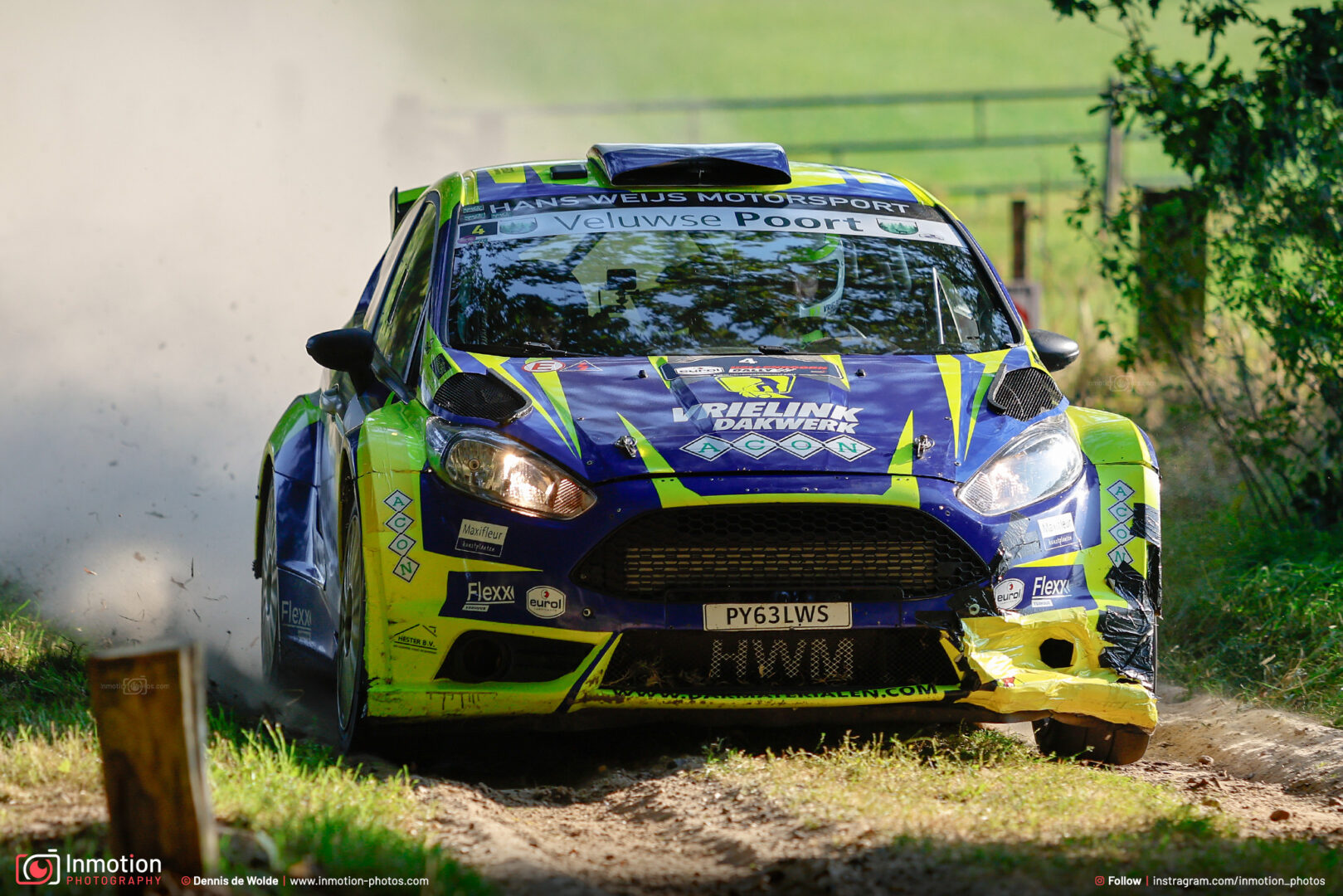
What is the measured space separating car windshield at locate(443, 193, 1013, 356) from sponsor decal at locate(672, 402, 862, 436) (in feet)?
1.83

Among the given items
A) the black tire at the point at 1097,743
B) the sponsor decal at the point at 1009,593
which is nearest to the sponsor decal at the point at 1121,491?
the sponsor decal at the point at 1009,593

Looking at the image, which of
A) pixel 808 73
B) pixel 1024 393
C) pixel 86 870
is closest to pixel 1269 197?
pixel 1024 393

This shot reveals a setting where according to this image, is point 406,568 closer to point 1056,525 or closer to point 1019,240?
point 1056,525

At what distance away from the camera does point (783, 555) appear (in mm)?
4559

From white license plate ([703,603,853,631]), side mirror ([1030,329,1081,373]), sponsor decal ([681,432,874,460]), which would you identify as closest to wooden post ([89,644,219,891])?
white license plate ([703,603,853,631])

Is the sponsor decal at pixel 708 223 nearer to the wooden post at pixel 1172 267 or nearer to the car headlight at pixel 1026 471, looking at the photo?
the car headlight at pixel 1026 471

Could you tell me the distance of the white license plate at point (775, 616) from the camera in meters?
4.52

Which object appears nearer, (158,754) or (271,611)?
(158,754)

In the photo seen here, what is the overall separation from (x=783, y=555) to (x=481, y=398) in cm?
103

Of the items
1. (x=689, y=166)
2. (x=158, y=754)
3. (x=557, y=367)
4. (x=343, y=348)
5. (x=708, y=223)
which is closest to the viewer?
(x=158, y=754)

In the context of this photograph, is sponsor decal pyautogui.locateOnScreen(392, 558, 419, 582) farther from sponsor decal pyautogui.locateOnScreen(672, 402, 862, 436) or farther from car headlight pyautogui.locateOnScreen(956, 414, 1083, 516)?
car headlight pyautogui.locateOnScreen(956, 414, 1083, 516)

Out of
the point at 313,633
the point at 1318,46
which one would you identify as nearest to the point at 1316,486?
the point at 1318,46

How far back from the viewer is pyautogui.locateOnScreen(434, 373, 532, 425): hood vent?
4793 millimetres

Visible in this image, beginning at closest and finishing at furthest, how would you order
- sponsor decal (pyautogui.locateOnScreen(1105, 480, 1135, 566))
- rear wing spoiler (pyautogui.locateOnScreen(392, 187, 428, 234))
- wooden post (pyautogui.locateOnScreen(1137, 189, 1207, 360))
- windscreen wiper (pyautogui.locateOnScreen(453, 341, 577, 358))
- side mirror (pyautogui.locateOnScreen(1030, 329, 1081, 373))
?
1. sponsor decal (pyautogui.locateOnScreen(1105, 480, 1135, 566))
2. windscreen wiper (pyautogui.locateOnScreen(453, 341, 577, 358))
3. side mirror (pyautogui.locateOnScreen(1030, 329, 1081, 373))
4. rear wing spoiler (pyautogui.locateOnScreen(392, 187, 428, 234))
5. wooden post (pyautogui.locateOnScreen(1137, 189, 1207, 360))
